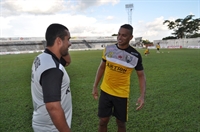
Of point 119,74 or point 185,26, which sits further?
point 185,26

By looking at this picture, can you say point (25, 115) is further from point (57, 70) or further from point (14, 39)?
point (14, 39)

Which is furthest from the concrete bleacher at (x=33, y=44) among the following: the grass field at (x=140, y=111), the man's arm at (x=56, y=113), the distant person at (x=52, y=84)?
the man's arm at (x=56, y=113)

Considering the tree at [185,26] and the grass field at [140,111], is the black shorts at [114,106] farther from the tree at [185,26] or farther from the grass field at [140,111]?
the tree at [185,26]

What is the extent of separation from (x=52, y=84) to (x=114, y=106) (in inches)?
78.2

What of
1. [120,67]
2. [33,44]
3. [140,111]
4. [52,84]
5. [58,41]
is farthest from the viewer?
[33,44]

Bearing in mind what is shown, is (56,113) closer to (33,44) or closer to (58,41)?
(58,41)

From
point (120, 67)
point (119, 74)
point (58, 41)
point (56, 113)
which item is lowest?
point (56, 113)

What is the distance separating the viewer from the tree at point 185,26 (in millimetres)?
66938

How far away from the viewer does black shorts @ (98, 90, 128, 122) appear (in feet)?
11.1

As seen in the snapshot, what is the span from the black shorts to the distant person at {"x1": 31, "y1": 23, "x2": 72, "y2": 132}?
137 cm

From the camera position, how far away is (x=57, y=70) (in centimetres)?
168

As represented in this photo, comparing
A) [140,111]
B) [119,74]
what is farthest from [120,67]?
[140,111]

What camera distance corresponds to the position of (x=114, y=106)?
3.43 m

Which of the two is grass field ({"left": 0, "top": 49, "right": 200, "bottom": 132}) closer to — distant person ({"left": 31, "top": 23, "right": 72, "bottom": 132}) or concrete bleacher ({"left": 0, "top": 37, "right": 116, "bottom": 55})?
distant person ({"left": 31, "top": 23, "right": 72, "bottom": 132})
